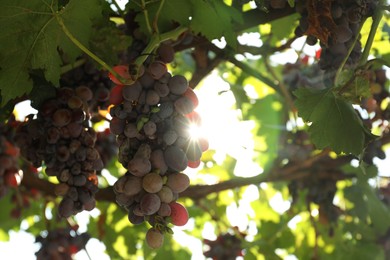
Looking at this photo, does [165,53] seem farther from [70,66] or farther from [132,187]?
[132,187]

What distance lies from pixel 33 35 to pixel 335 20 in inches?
34.4

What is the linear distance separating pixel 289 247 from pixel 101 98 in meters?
1.84

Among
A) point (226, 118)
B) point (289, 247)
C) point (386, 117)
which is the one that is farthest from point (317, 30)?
point (289, 247)

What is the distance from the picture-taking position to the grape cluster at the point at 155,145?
1333 millimetres

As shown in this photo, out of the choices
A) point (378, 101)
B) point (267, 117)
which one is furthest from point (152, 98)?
point (267, 117)

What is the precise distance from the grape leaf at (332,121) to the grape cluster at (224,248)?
1.40 metres

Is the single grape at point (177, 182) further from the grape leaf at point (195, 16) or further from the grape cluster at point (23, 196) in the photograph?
the grape cluster at point (23, 196)

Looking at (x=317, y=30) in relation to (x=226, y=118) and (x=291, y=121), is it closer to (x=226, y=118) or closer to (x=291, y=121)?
(x=226, y=118)

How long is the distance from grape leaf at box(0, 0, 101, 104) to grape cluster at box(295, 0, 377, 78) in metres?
0.63

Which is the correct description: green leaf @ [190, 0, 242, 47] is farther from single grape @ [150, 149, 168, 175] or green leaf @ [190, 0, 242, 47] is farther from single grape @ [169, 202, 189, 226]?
single grape @ [169, 202, 189, 226]

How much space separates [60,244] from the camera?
2.69m

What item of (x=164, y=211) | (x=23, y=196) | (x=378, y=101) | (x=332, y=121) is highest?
(x=164, y=211)

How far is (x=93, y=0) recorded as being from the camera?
1.55 meters

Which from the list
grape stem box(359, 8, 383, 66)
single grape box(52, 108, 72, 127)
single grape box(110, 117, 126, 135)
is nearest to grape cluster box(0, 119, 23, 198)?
single grape box(52, 108, 72, 127)
